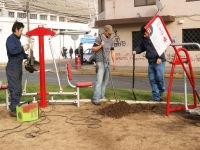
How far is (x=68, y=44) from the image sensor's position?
49375 mm

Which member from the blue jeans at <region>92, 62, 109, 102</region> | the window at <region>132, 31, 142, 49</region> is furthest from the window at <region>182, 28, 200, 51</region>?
the blue jeans at <region>92, 62, 109, 102</region>

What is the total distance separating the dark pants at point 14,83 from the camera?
22.2ft

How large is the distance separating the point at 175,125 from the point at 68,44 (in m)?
44.3

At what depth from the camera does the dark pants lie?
677cm

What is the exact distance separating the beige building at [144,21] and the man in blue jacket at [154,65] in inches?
492

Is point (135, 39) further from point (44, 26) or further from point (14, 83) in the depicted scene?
point (14, 83)

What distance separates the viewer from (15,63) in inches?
268

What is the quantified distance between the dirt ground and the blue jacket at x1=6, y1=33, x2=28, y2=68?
116 cm

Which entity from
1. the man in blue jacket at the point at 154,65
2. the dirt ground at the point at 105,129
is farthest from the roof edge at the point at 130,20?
the dirt ground at the point at 105,129

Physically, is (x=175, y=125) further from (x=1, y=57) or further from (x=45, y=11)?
(x=45, y=11)

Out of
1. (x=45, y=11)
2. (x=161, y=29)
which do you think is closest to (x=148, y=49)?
(x=161, y=29)

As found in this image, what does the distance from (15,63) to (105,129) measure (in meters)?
2.45

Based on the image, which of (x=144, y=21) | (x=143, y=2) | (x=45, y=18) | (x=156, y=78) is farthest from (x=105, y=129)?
(x=45, y=18)

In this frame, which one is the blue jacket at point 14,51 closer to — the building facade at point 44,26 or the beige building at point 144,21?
the beige building at point 144,21
